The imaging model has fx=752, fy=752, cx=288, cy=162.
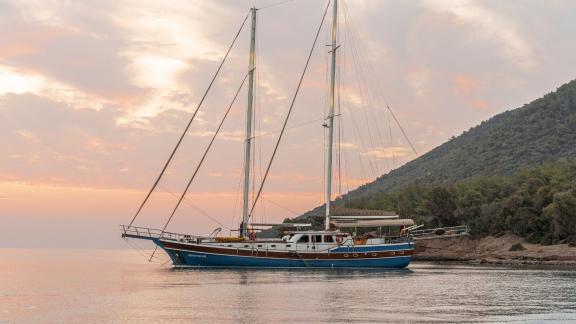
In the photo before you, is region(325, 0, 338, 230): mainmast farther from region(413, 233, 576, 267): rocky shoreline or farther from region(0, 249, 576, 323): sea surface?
region(413, 233, 576, 267): rocky shoreline

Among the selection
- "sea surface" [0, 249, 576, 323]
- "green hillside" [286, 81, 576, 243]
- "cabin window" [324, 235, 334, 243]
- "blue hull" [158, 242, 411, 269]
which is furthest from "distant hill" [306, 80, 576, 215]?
"sea surface" [0, 249, 576, 323]

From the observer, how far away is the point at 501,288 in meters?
53.0

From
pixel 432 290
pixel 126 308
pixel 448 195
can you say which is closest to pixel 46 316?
pixel 126 308

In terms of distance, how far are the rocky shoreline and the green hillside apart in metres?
1.98

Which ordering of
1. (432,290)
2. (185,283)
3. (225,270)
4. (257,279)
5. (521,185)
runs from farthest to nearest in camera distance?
1. (521,185)
2. (225,270)
3. (257,279)
4. (185,283)
5. (432,290)

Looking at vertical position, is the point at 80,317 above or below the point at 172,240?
below

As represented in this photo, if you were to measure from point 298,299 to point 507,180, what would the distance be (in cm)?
7763

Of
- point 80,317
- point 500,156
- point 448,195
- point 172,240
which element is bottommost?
point 80,317

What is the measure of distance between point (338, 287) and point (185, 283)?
11.6 metres

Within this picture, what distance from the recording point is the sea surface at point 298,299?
36938 millimetres

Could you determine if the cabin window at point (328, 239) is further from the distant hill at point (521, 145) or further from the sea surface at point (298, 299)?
the distant hill at point (521, 145)

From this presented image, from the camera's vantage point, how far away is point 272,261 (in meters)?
71.4

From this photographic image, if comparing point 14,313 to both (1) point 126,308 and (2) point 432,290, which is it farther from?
(2) point 432,290

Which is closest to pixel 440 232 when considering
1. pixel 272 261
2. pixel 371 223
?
pixel 371 223
